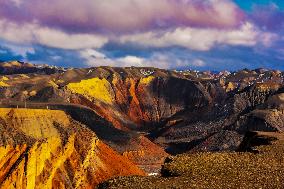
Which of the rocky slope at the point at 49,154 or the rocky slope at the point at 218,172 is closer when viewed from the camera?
the rocky slope at the point at 218,172

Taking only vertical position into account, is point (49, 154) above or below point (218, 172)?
below

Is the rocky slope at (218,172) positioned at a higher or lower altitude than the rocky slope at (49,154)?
higher

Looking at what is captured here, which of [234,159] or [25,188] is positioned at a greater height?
[234,159]

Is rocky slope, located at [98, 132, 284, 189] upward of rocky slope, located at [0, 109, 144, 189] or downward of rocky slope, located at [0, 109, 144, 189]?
upward

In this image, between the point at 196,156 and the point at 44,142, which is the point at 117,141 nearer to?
the point at 44,142

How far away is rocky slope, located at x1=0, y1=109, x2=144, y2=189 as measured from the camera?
116 metres

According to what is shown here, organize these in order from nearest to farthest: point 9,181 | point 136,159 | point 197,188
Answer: point 197,188
point 9,181
point 136,159

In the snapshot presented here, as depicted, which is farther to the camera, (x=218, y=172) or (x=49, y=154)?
(x=49, y=154)

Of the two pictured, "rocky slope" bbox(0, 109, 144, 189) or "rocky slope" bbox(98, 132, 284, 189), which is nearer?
"rocky slope" bbox(98, 132, 284, 189)

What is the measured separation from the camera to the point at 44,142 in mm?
124750

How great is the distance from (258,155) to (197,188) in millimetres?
11425

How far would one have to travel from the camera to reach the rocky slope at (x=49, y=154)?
4577 inches

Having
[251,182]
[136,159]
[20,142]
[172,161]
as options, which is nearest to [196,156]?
[172,161]

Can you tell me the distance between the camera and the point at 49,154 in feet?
410
